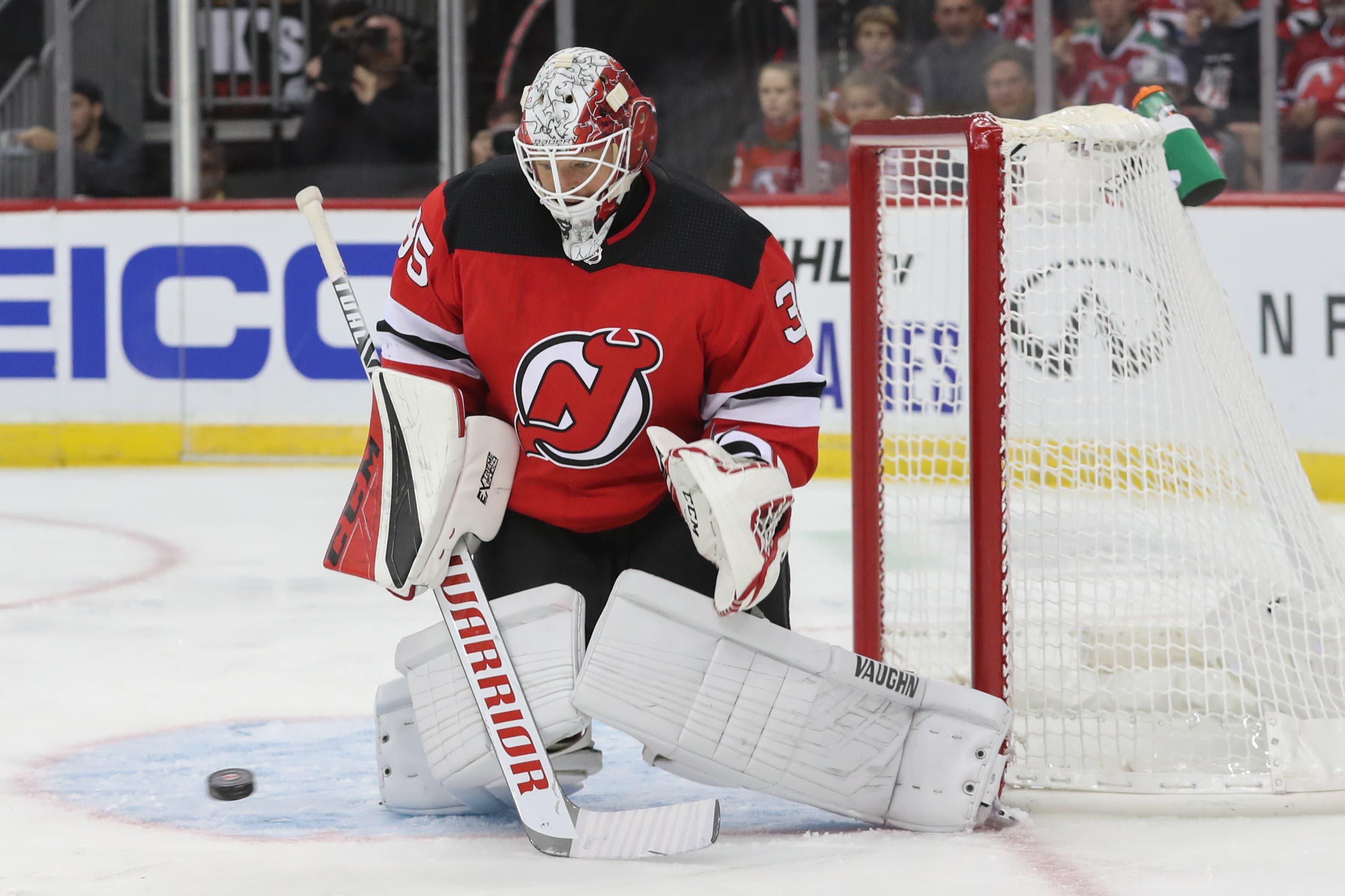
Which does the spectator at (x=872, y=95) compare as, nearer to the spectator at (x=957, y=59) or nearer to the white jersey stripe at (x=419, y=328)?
the spectator at (x=957, y=59)

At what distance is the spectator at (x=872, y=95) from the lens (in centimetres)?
516

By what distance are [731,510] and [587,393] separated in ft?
0.82

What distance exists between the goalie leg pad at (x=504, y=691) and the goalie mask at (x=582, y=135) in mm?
430

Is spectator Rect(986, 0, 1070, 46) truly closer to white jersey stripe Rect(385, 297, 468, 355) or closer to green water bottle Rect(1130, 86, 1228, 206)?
green water bottle Rect(1130, 86, 1228, 206)

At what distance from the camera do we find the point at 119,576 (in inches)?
144

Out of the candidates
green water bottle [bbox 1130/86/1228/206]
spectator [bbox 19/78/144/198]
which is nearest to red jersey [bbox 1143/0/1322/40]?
green water bottle [bbox 1130/86/1228/206]

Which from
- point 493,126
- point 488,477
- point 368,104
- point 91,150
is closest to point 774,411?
point 488,477

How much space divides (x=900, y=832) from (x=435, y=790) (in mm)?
532

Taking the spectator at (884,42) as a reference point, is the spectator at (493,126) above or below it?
below

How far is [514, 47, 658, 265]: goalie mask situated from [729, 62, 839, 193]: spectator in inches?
132

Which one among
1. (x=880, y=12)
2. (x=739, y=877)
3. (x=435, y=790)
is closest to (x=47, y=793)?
(x=435, y=790)

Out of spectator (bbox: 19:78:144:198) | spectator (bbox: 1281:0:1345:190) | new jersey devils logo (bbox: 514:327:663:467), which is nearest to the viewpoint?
new jersey devils logo (bbox: 514:327:663:467)

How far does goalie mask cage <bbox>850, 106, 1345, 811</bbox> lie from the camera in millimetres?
2039

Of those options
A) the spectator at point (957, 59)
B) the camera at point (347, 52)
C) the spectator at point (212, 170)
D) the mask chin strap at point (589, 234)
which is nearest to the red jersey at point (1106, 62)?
the spectator at point (957, 59)
